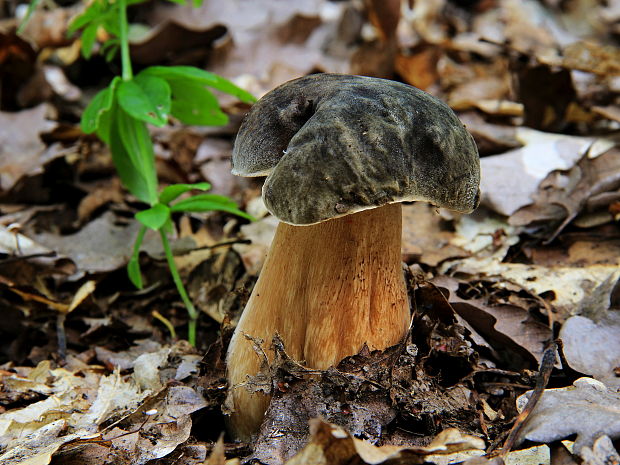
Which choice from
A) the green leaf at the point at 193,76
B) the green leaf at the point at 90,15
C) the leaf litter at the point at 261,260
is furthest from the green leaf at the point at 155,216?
the green leaf at the point at 90,15

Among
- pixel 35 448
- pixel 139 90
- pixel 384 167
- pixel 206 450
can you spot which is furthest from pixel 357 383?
pixel 139 90

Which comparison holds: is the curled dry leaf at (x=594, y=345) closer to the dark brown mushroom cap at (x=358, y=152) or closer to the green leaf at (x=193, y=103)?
the dark brown mushroom cap at (x=358, y=152)

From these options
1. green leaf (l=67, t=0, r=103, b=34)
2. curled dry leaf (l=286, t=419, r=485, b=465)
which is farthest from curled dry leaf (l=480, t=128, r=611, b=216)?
green leaf (l=67, t=0, r=103, b=34)

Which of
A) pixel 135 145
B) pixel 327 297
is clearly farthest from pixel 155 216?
pixel 327 297

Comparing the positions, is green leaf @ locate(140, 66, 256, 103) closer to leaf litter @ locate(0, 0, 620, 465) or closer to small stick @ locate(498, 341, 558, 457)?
leaf litter @ locate(0, 0, 620, 465)

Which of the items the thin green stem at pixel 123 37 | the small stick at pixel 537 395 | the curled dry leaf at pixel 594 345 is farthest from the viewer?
the thin green stem at pixel 123 37
